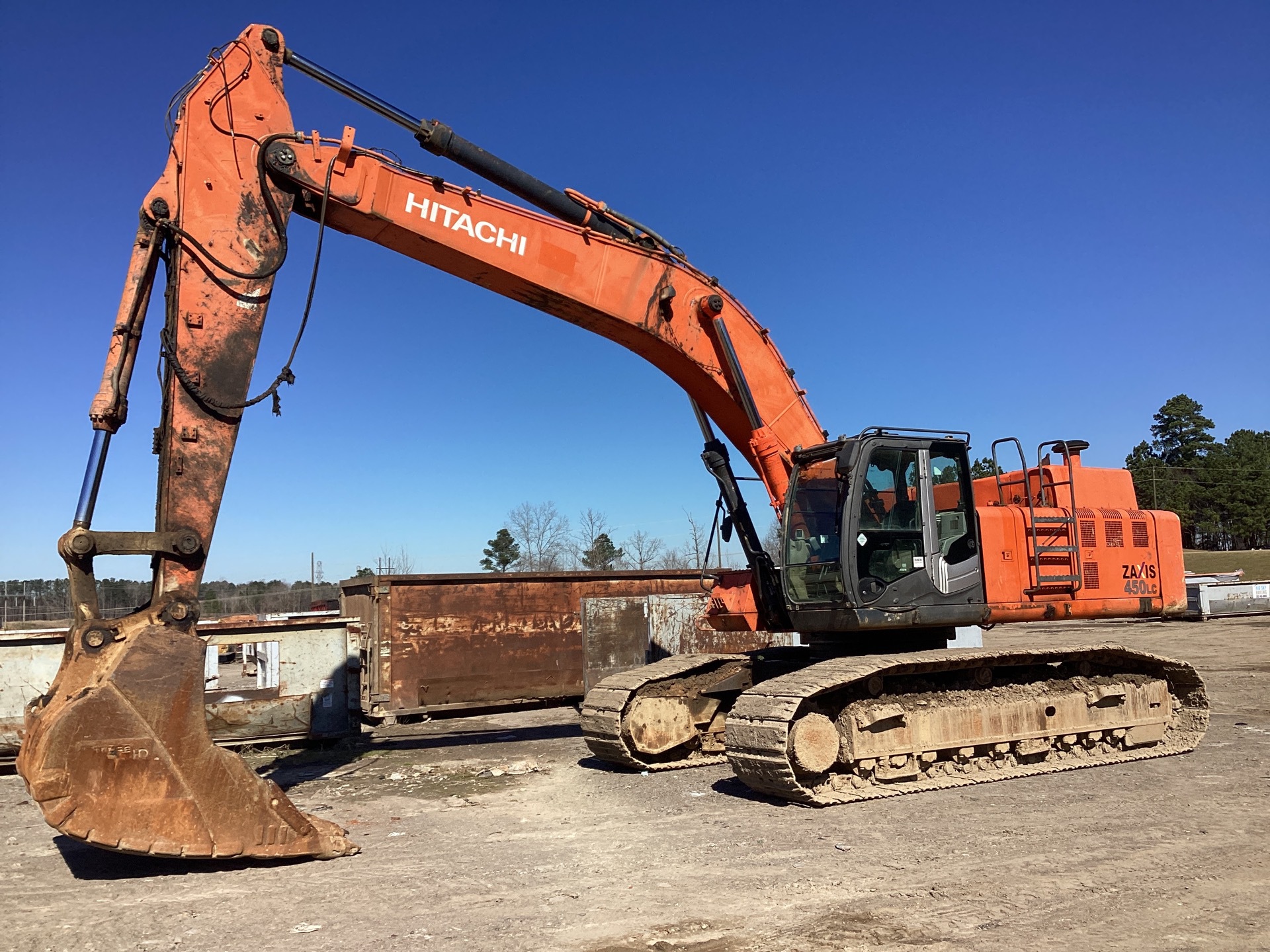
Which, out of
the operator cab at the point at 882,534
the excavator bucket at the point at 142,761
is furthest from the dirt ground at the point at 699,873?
the operator cab at the point at 882,534

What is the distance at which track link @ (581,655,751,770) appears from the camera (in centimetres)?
944

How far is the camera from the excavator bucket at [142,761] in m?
5.38

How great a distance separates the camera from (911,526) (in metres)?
8.53

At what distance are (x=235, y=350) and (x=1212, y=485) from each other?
7426cm

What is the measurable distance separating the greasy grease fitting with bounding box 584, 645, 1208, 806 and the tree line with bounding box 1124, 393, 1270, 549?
57.5m

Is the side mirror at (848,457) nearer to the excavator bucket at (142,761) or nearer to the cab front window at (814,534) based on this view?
the cab front window at (814,534)

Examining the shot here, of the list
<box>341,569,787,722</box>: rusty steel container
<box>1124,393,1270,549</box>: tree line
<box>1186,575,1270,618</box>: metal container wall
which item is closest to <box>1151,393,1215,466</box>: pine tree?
<box>1124,393,1270,549</box>: tree line

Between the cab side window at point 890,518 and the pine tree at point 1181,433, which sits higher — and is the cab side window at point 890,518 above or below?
below

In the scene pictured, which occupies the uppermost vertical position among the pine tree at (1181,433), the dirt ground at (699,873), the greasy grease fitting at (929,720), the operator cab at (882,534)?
the pine tree at (1181,433)

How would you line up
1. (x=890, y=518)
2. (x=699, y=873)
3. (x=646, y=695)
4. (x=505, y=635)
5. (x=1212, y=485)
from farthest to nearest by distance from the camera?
(x=1212, y=485) → (x=505, y=635) → (x=646, y=695) → (x=890, y=518) → (x=699, y=873)

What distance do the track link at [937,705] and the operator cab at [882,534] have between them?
0.50m

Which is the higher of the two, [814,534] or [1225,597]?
[814,534]

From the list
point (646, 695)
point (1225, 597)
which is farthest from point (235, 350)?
point (1225, 597)

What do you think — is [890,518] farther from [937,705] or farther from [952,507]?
[937,705]
